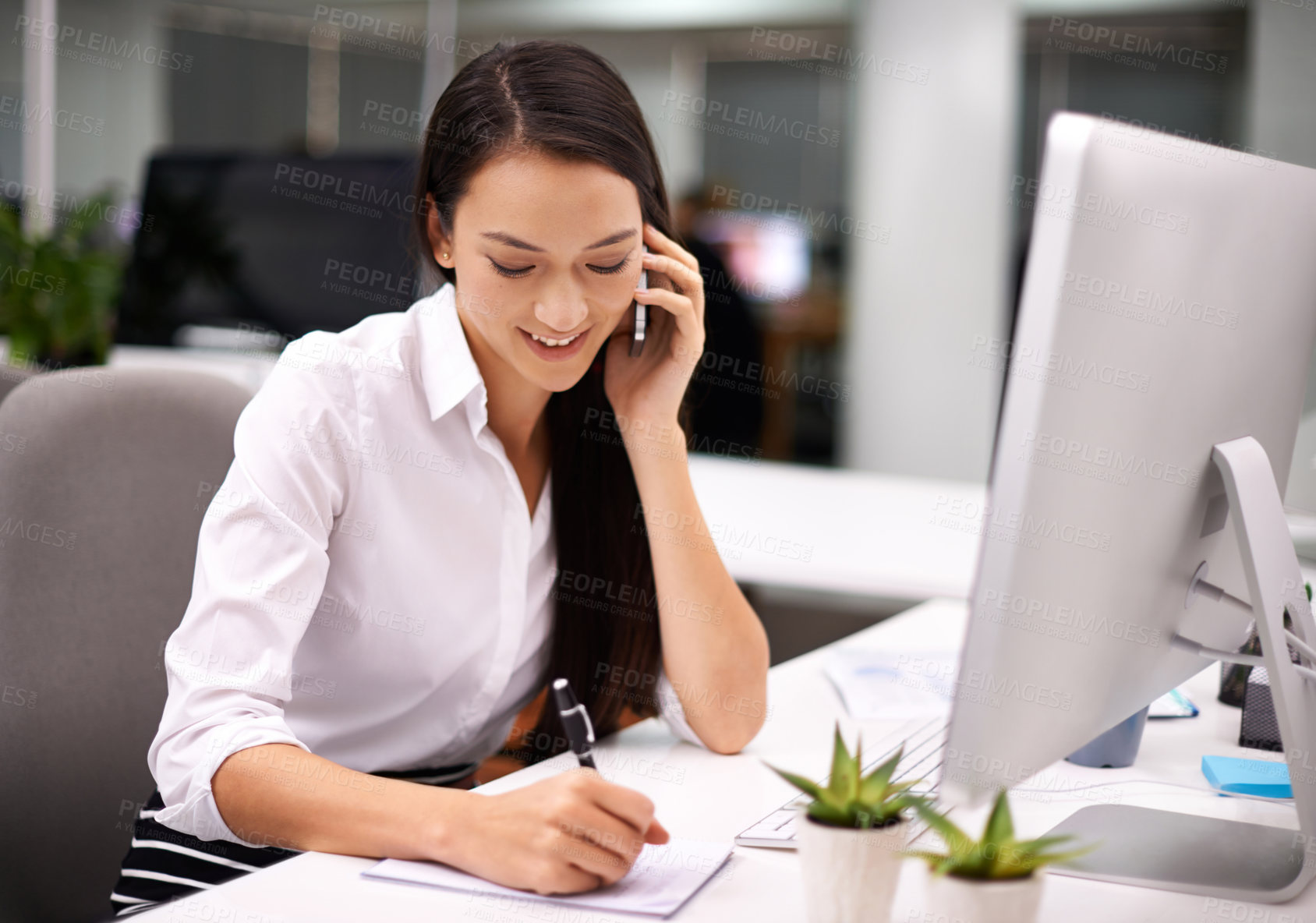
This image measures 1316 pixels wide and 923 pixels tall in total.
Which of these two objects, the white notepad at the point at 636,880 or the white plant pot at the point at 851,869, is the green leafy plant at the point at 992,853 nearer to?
the white plant pot at the point at 851,869

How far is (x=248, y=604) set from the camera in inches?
39.6

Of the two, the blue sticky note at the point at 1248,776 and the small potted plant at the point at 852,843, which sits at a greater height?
the small potted plant at the point at 852,843

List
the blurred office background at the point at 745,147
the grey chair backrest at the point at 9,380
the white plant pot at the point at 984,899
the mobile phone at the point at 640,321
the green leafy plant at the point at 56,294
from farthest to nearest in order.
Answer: the green leafy plant at the point at 56,294 < the blurred office background at the point at 745,147 < the grey chair backrest at the point at 9,380 < the mobile phone at the point at 640,321 < the white plant pot at the point at 984,899

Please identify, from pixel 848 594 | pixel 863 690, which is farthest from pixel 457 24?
pixel 863 690

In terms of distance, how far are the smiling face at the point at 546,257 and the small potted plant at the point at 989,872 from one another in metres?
0.68

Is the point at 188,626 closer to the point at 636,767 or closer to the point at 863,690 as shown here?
the point at 636,767

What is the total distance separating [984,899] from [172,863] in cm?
80

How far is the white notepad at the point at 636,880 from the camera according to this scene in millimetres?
824

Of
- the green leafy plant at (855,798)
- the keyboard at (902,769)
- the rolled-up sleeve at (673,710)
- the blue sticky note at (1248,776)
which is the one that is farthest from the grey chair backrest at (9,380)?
the blue sticky note at (1248,776)

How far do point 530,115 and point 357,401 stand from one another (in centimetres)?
34

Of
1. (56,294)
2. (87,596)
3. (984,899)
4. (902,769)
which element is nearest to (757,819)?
(902,769)

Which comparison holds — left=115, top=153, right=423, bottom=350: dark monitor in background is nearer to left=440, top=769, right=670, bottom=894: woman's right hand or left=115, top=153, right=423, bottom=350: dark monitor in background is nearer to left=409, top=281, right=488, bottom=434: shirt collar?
left=409, top=281, right=488, bottom=434: shirt collar

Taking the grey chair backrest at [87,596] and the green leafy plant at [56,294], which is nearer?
the grey chair backrest at [87,596]

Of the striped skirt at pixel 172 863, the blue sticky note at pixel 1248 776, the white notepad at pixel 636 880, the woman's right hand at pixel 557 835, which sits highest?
the woman's right hand at pixel 557 835
